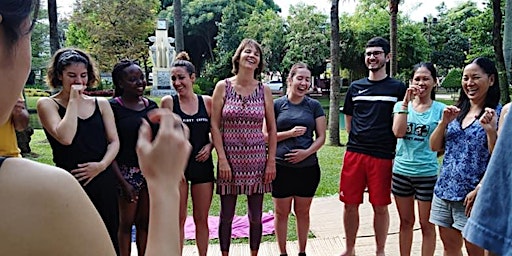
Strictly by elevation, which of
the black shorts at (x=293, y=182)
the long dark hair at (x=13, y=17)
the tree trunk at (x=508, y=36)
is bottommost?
the black shorts at (x=293, y=182)

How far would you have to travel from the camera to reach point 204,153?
12.3 feet

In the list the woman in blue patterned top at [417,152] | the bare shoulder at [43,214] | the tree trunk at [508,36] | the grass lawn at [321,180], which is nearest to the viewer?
the bare shoulder at [43,214]

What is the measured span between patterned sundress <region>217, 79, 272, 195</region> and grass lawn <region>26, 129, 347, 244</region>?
108 centimetres

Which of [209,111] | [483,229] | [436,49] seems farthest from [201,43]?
[483,229]

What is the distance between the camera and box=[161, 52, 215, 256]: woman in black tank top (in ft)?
12.2

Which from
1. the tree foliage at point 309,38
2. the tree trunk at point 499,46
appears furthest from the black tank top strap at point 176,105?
the tree foliage at point 309,38

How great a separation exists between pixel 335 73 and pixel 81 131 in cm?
849

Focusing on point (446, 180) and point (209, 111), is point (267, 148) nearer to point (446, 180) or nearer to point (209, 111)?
point (209, 111)

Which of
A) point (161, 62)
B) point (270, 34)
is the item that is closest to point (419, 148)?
point (161, 62)

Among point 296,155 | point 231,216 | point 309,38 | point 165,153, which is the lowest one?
point 231,216

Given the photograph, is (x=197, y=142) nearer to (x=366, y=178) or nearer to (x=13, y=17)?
(x=366, y=178)

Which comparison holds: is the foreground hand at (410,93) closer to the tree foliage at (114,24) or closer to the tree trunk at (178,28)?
the tree trunk at (178,28)

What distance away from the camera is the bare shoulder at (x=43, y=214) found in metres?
0.82

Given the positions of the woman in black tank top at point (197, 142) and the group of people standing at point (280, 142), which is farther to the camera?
the woman in black tank top at point (197, 142)
